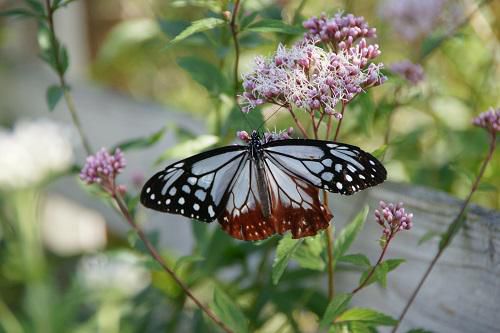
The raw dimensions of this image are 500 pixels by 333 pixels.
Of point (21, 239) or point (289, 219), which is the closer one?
point (289, 219)

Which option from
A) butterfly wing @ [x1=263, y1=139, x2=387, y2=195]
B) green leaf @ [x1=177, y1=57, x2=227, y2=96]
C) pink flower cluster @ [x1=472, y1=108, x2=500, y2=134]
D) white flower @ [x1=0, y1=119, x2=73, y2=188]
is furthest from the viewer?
white flower @ [x1=0, y1=119, x2=73, y2=188]

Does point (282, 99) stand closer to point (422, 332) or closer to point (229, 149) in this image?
point (229, 149)

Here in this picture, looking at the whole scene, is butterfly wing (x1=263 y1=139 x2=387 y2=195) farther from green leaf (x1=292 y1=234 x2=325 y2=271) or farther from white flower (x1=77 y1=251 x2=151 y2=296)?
white flower (x1=77 y1=251 x2=151 y2=296)

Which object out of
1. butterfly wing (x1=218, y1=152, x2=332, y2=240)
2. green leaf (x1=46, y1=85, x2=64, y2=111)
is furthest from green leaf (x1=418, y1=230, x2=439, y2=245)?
green leaf (x1=46, y1=85, x2=64, y2=111)

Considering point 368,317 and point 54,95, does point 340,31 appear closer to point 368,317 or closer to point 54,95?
point 368,317

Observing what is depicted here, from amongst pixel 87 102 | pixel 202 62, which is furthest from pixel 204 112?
pixel 202 62

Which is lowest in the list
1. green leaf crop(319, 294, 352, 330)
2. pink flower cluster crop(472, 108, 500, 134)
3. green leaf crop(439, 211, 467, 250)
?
green leaf crop(319, 294, 352, 330)

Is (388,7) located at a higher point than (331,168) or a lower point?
higher
